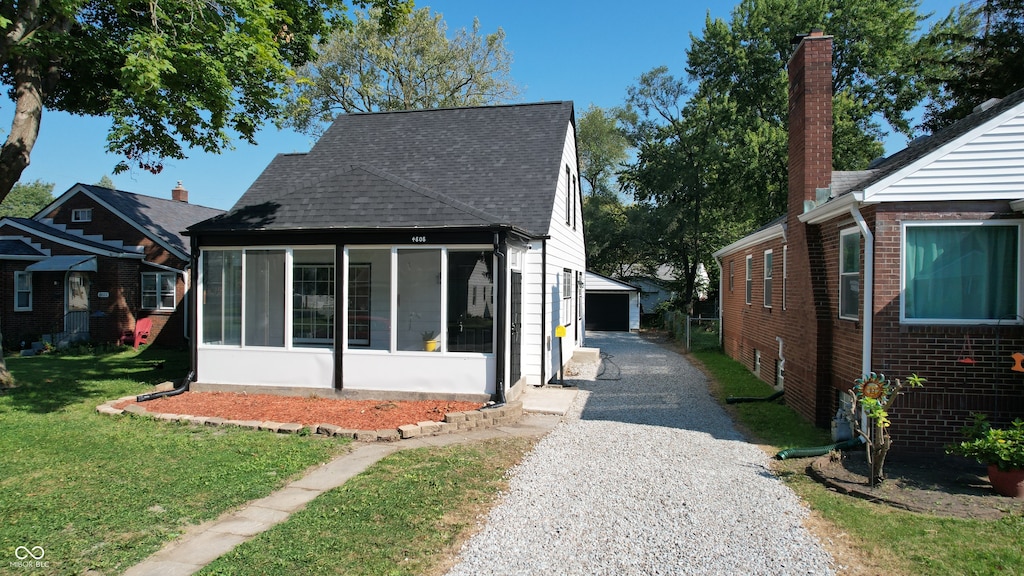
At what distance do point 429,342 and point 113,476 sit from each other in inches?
201

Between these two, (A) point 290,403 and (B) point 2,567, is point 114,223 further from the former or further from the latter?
(B) point 2,567

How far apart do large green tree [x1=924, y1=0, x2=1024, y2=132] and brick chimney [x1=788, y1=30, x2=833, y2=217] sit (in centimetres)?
1338

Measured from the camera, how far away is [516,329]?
1057cm

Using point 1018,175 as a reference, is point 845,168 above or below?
above

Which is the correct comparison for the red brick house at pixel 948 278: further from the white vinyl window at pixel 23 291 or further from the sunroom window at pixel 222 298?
the white vinyl window at pixel 23 291

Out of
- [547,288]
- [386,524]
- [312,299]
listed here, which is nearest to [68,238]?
[312,299]

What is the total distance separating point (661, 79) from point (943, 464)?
3398 cm

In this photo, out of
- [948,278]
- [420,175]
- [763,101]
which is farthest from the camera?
[763,101]

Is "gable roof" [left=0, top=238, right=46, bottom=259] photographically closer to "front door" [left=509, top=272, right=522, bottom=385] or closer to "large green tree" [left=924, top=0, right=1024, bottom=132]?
"front door" [left=509, top=272, right=522, bottom=385]

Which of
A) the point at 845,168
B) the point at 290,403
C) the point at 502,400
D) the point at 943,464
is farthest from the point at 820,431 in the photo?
the point at 845,168

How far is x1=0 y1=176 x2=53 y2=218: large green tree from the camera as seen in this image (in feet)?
244

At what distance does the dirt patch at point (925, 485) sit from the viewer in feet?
17.7

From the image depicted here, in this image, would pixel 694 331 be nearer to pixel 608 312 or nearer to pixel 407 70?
pixel 608 312

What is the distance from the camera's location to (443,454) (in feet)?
23.3
